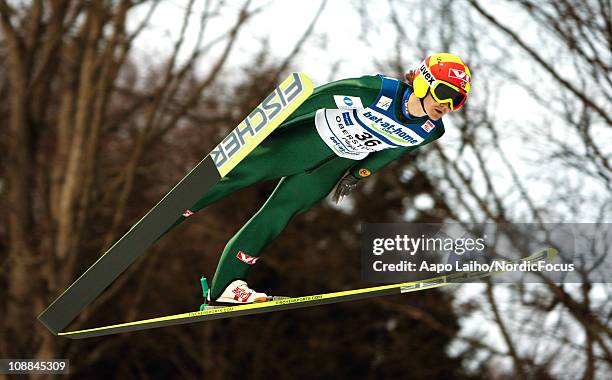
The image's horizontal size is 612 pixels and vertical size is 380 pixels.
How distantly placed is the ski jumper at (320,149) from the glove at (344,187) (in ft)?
0.12

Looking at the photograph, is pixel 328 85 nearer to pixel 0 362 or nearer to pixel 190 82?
pixel 0 362

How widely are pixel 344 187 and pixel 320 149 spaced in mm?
361

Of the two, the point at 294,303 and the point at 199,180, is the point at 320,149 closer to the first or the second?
the point at 199,180

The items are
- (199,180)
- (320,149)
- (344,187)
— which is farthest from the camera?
(344,187)

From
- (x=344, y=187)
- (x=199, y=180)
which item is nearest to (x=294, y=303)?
(x=344, y=187)

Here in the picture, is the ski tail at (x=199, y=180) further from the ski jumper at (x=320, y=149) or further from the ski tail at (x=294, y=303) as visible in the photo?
the ski tail at (x=294, y=303)

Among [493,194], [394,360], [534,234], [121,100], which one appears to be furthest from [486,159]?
[121,100]

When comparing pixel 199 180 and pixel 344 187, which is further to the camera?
pixel 344 187

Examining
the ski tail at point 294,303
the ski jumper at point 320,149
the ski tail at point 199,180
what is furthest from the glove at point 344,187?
the ski tail at point 199,180

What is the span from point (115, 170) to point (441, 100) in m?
9.01

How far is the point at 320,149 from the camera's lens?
452 cm

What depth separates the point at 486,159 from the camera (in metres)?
10.9

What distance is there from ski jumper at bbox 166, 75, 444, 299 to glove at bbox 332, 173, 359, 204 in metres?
0.04

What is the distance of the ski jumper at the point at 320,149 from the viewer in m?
4.18
